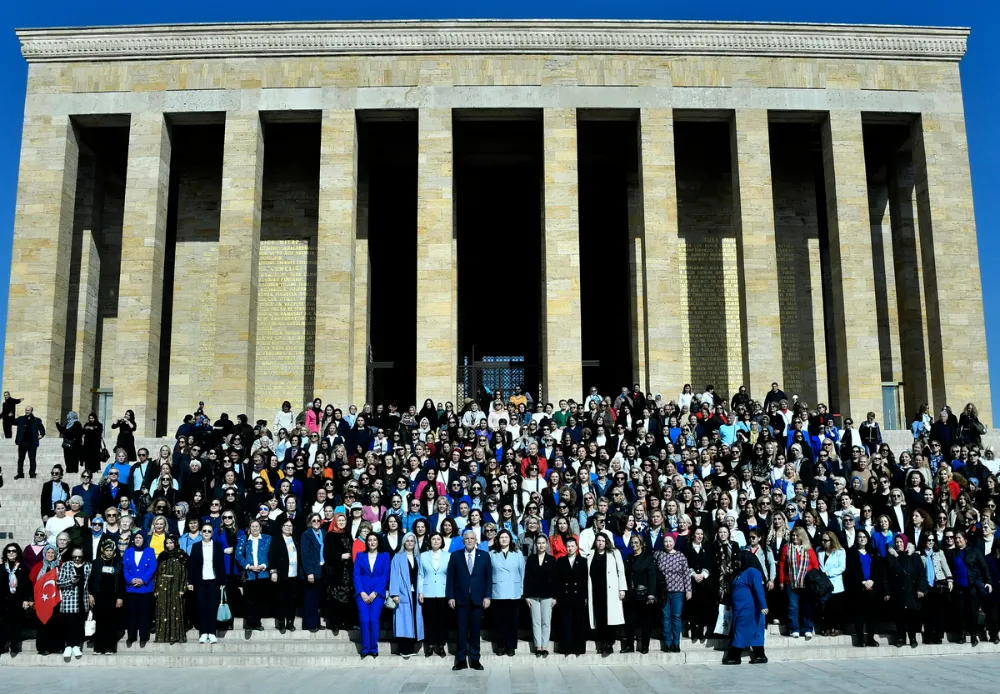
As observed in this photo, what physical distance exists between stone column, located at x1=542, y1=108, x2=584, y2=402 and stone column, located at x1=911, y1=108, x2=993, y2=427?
9.24 metres

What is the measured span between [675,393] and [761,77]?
886cm

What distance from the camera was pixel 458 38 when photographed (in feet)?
87.7

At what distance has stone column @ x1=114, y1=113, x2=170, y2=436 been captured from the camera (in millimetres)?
25391

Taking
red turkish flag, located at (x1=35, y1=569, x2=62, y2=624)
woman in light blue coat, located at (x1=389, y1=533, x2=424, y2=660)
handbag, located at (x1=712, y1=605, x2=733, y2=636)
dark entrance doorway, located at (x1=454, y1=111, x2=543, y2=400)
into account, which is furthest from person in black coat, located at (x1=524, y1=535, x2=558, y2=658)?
dark entrance doorway, located at (x1=454, y1=111, x2=543, y2=400)

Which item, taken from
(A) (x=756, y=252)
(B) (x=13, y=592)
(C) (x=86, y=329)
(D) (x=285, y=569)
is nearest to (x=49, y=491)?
(B) (x=13, y=592)

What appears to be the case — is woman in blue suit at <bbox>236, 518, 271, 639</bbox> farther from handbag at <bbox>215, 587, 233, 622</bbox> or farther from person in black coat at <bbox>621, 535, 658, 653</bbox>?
person in black coat at <bbox>621, 535, 658, 653</bbox>

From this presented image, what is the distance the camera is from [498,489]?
47.7ft

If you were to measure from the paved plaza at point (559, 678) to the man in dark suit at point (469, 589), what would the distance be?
39 centimetres

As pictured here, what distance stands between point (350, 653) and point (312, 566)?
3.76 ft

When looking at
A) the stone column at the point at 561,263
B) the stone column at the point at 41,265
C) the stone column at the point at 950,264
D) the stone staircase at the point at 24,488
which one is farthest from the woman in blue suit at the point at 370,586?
the stone column at the point at 950,264

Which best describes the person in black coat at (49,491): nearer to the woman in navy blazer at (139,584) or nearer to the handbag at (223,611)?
the woman in navy blazer at (139,584)

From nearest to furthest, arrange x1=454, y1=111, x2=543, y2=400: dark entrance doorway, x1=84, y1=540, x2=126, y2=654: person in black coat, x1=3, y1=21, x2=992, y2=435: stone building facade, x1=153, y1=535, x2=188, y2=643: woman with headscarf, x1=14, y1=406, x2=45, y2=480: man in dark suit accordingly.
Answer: x1=84, y1=540, x2=126, y2=654: person in black coat
x1=153, y1=535, x2=188, y2=643: woman with headscarf
x1=14, y1=406, x2=45, y2=480: man in dark suit
x1=3, y1=21, x2=992, y2=435: stone building facade
x1=454, y1=111, x2=543, y2=400: dark entrance doorway

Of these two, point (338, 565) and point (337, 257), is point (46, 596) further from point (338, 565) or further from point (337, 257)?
point (337, 257)

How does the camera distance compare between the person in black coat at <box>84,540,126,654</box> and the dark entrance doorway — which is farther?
the dark entrance doorway
